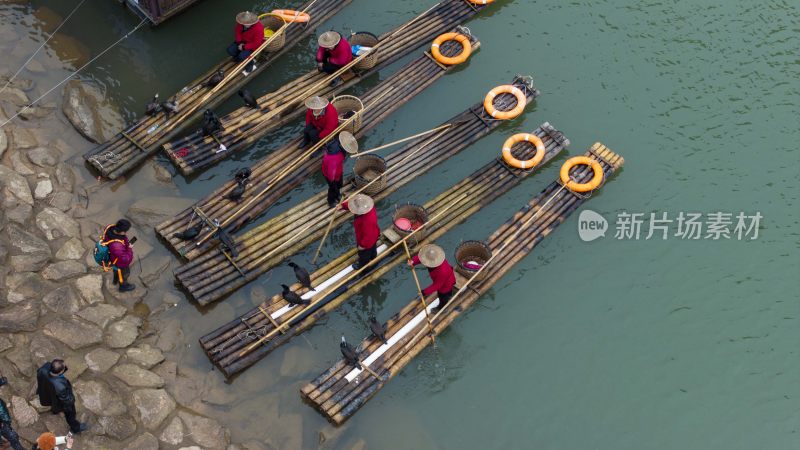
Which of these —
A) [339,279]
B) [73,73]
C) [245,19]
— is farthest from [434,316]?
[73,73]

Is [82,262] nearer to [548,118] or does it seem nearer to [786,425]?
[548,118]

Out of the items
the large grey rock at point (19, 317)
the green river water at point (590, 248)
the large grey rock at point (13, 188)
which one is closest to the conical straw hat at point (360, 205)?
the green river water at point (590, 248)

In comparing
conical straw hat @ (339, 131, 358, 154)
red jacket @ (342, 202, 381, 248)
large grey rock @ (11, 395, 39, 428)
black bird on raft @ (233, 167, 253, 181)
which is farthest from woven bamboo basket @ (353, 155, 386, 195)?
large grey rock @ (11, 395, 39, 428)

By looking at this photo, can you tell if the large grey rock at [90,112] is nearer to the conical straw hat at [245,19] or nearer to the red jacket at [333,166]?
the conical straw hat at [245,19]

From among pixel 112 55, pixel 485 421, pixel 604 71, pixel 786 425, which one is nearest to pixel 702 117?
pixel 604 71

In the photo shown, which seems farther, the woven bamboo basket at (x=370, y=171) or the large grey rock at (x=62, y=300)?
the woven bamboo basket at (x=370, y=171)
